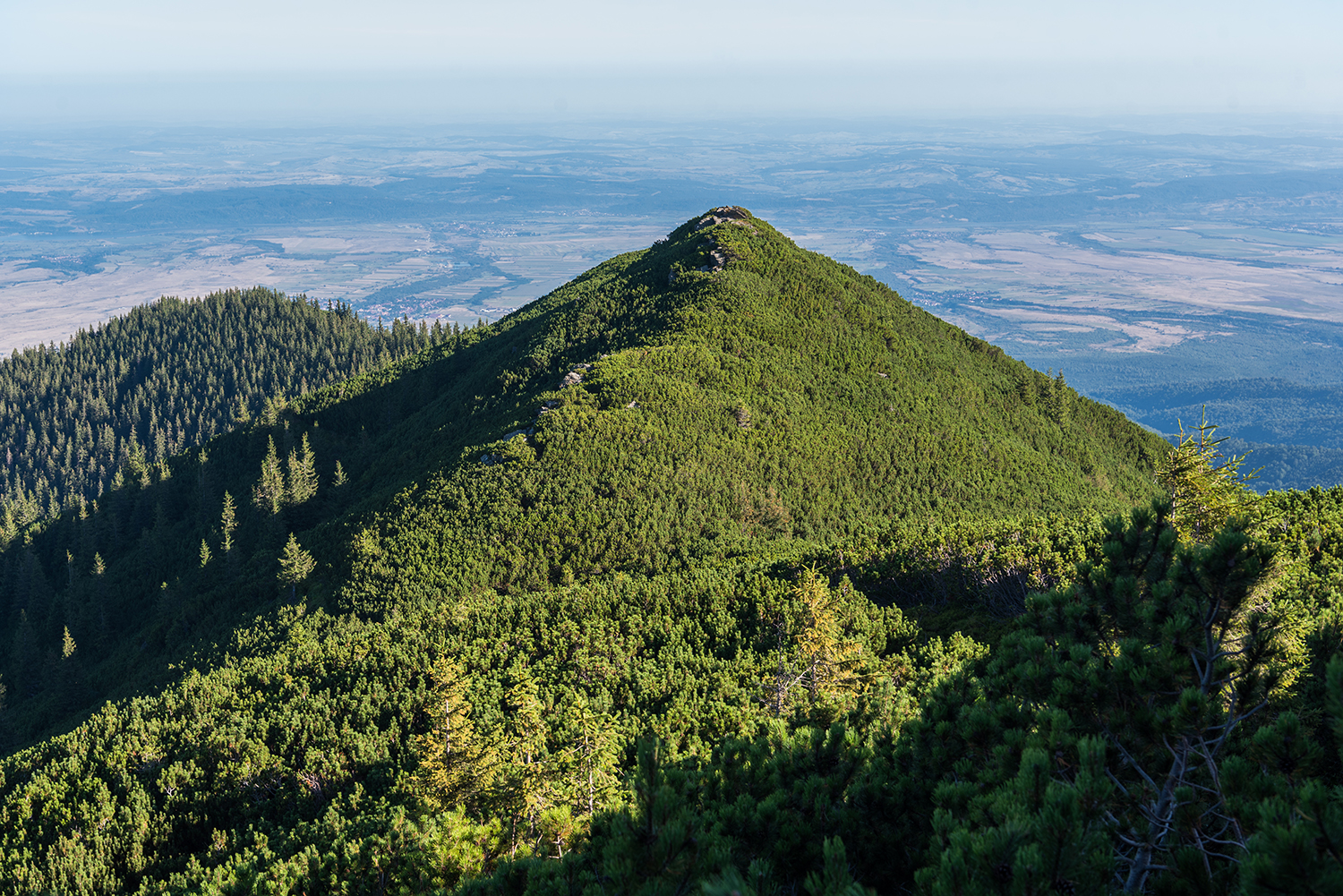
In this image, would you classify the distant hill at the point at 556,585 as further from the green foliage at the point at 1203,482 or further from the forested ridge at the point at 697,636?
the green foliage at the point at 1203,482

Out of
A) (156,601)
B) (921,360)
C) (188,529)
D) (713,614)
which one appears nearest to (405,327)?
(188,529)

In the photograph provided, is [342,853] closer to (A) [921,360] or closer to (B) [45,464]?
(A) [921,360]

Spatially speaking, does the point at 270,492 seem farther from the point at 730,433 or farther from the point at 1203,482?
the point at 1203,482

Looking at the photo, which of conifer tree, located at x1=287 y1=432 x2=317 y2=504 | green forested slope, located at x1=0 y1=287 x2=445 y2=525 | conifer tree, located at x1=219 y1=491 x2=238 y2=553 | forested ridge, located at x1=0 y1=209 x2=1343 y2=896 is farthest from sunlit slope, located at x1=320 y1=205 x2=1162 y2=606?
green forested slope, located at x1=0 y1=287 x2=445 y2=525

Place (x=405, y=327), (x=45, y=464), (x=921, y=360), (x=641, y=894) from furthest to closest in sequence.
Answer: (x=405, y=327) → (x=45, y=464) → (x=921, y=360) → (x=641, y=894)

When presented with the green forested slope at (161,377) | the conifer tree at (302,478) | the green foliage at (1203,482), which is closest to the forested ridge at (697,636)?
the green foliage at (1203,482)

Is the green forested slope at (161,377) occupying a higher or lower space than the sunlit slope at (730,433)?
lower
